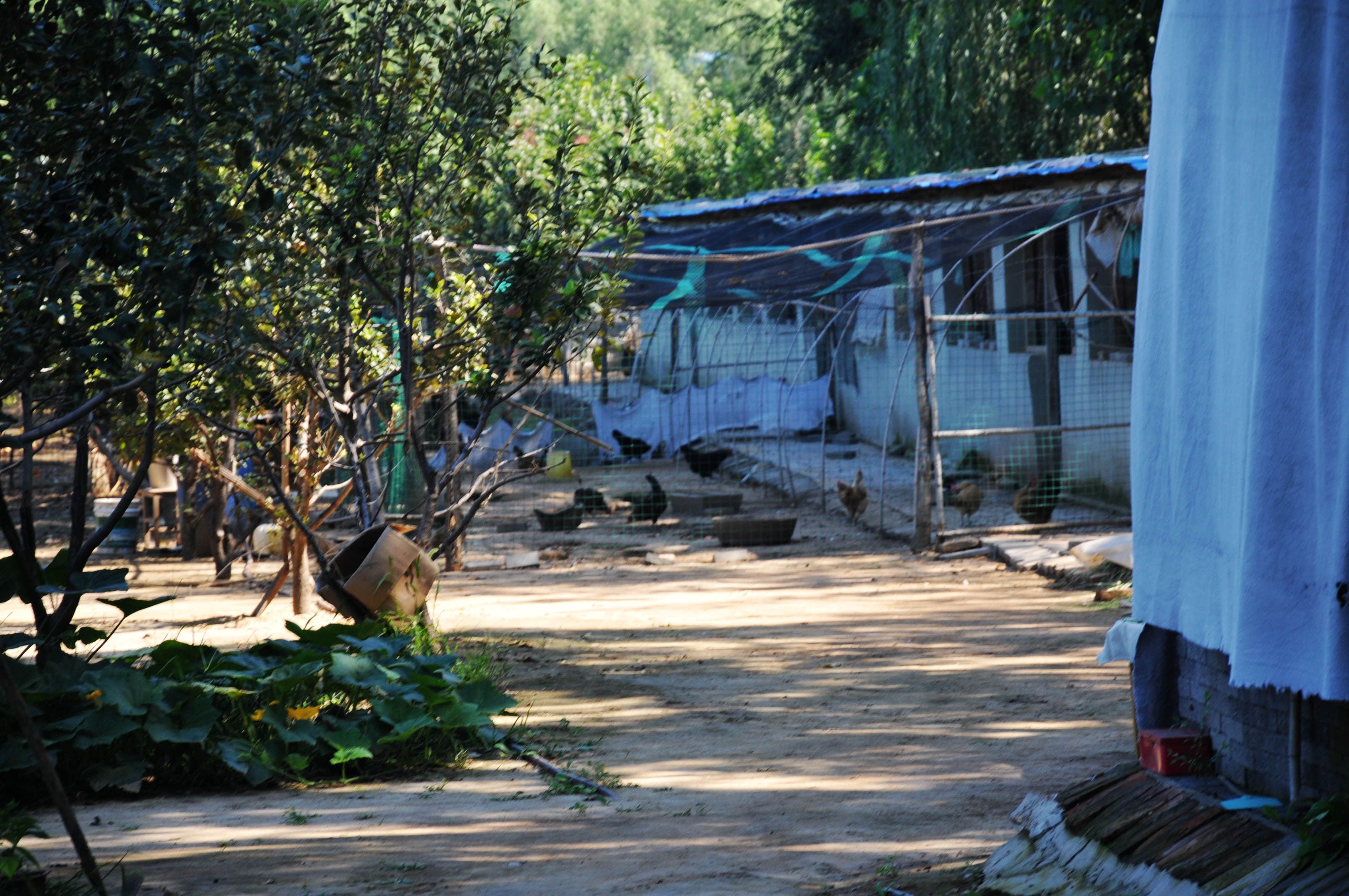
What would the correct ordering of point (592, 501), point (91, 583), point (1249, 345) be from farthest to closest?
point (592, 501) → point (91, 583) → point (1249, 345)

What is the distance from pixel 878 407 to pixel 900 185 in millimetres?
9849

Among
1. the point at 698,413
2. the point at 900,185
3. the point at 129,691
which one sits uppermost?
the point at 900,185

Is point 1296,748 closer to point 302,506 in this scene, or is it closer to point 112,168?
point 112,168

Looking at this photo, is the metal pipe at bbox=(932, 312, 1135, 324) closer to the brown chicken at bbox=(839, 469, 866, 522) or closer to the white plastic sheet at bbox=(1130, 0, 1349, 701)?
the brown chicken at bbox=(839, 469, 866, 522)

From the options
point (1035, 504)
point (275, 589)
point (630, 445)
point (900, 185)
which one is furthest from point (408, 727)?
point (630, 445)

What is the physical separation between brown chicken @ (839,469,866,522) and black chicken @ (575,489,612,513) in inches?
119

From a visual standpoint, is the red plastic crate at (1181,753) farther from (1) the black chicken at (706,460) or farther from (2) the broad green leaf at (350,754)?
(1) the black chicken at (706,460)

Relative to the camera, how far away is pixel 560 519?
47.8 feet

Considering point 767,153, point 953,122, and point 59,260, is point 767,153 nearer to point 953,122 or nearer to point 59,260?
point 953,122

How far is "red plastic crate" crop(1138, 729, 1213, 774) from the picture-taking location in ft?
12.9

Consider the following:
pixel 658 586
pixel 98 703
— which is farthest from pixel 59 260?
pixel 658 586

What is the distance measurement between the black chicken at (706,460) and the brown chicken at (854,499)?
15.0 feet

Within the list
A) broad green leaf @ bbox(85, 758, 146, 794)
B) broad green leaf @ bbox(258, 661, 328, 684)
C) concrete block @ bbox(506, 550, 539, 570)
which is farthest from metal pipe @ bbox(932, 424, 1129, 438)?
broad green leaf @ bbox(85, 758, 146, 794)

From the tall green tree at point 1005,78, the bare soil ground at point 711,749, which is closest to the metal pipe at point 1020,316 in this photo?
the bare soil ground at point 711,749
